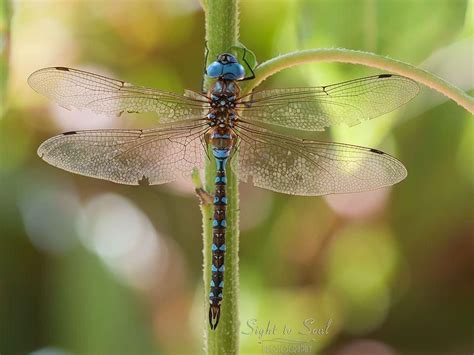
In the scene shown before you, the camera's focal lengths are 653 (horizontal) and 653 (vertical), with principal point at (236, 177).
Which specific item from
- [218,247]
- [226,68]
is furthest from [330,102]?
[218,247]

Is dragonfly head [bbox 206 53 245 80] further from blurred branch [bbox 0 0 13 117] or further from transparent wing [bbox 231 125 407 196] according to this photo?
blurred branch [bbox 0 0 13 117]

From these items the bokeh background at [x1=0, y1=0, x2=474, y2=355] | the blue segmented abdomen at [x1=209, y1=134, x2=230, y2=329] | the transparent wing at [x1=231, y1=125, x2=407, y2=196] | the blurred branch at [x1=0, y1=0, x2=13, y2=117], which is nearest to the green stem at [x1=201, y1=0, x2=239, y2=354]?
the blue segmented abdomen at [x1=209, y1=134, x2=230, y2=329]

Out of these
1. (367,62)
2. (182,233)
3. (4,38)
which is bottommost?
(182,233)

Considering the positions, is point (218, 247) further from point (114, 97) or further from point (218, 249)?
point (114, 97)

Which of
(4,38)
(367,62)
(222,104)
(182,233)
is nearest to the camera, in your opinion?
(367,62)

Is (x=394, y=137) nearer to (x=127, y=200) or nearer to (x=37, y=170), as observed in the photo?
(x=127, y=200)

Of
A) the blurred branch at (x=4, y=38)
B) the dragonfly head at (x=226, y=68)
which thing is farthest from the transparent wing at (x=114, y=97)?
the blurred branch at (x=4, y=38)

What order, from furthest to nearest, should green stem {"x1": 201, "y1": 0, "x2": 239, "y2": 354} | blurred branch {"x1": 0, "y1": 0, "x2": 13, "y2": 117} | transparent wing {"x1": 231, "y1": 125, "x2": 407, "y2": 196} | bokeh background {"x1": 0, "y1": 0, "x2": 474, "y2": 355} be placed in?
bokeh background {"x1": 0, "y1": 0, "x2": 474, "y2": 355}
blurred branch {"x1": 0, "y1": 0, "x2": 13, "y2": 117}
transparent wing {"x1": 231, "y1": 125, "x2": 407, "y2": 196}
green stem {"x1": 201, "y1": 0, "x2": 239, "y2": 354}
